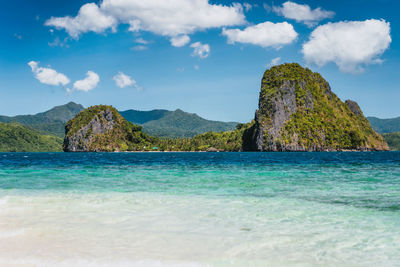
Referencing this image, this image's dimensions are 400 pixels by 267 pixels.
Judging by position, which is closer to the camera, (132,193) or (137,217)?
(137,217)

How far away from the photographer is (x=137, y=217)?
36.4 ft

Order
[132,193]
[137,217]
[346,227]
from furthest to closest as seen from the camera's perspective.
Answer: [132,193] → [137,217] → [346,227]

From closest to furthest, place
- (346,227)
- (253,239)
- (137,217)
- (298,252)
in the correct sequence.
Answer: (298,252)
(253,239)
(346,227)
(137,217)

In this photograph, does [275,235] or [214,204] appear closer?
[275,235]

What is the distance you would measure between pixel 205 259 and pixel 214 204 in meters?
6.71

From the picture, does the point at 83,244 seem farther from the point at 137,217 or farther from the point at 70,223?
the point at 137,217

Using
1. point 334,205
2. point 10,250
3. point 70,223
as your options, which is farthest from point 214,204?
point 10,250

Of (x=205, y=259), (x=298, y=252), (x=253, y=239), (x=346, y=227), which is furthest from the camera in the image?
(x=346, y=227)

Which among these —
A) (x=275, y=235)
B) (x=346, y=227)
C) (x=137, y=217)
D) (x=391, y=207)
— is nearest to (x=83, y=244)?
(x=137, y=217)

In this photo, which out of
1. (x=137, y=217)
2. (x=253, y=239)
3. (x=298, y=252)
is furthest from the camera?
(x=137, y=217)

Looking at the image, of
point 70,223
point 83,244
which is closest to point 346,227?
point 83,244

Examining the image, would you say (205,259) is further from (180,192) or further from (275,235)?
(180,192)

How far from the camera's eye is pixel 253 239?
8.39m

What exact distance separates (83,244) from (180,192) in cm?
1001
